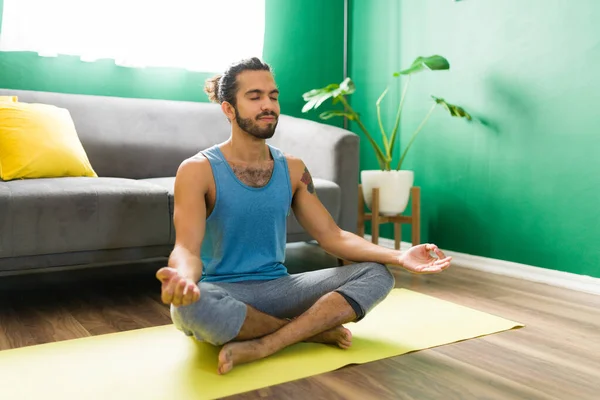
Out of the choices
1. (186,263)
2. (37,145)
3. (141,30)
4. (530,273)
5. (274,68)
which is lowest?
(530,273)

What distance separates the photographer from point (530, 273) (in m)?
2.71

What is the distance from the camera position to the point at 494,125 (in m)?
2.88

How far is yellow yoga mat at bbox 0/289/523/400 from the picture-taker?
4.34ft

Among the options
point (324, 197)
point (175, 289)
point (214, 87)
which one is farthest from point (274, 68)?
point (175, 289)

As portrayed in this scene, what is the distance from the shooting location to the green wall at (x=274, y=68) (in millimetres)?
2934

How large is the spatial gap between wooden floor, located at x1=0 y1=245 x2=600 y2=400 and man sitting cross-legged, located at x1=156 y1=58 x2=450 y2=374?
0.17 metres

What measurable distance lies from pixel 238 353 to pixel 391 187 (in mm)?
1783

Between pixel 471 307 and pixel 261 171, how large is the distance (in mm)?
987

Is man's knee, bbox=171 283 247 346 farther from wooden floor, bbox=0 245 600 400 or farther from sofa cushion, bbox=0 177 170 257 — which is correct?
sofa cushion, bbox=0 177 170 257

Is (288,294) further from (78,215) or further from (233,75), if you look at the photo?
(78,215)

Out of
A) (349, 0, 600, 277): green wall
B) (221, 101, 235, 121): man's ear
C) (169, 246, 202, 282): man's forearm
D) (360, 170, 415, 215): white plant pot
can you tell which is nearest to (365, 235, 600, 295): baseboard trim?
(349, 0, 600, 277): green wall

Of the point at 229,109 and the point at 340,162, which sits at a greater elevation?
the point at 229,109

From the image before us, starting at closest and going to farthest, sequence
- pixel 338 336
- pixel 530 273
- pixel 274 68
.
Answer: pixel 338 336 → pixel 530 273 → pixel 274 68

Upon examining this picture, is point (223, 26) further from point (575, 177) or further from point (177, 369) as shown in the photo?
point (177, 369)
